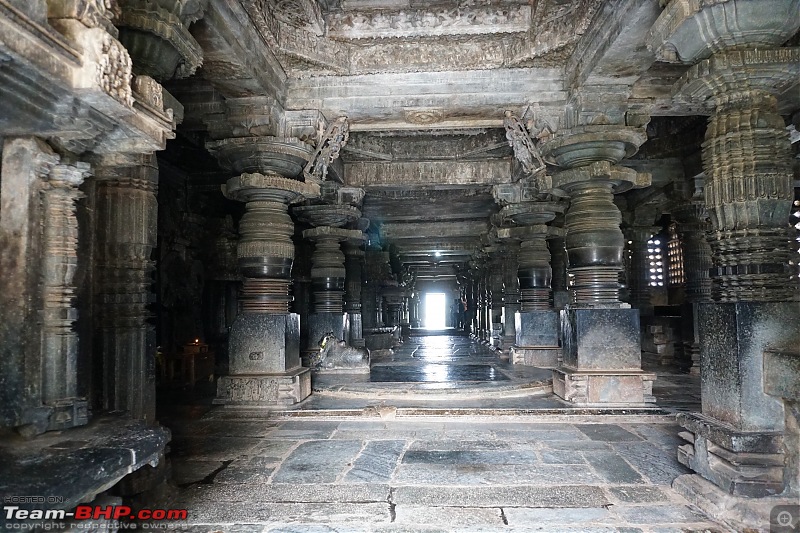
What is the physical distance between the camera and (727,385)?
3.57 meters

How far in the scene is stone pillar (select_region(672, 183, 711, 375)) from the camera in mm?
10250

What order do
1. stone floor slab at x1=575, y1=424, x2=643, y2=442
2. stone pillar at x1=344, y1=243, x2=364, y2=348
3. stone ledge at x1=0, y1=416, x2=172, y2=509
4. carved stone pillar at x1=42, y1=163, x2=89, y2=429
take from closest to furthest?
stone ledge at x1=0, y1=416, x2=172, y2=509, carved stone pillar at x1=42, y1=163, x2=89, y2=429, stone floor slab at x1=575, y1=424, x2=643, y2=442, stone pillar at x1=344, y1=243, x2=364, y2=348

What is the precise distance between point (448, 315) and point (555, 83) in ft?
111

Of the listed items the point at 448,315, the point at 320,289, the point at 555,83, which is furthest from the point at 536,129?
the point at 448,315

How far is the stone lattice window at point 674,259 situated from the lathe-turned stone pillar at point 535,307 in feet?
26.1

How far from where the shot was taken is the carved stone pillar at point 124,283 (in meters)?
3.73

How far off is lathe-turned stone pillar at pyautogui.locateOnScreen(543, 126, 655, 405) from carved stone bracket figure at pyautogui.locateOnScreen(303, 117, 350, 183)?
2763 millimetres

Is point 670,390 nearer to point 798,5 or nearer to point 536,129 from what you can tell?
point 536,129

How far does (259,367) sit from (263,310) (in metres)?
0.78

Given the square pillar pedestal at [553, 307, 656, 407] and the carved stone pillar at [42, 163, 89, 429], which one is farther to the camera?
the square pillar pedestal at [553, 307, 656, 407]

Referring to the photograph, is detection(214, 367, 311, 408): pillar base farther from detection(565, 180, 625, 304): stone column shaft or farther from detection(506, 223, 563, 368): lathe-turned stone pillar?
detection(506, 223, 563, 368): lathe-turned stone pillar

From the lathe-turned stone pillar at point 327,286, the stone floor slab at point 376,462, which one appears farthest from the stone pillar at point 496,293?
the stone floor slab at point 376,462

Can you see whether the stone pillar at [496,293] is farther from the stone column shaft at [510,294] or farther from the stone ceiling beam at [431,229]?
the stone ceiling beam at [431,229]

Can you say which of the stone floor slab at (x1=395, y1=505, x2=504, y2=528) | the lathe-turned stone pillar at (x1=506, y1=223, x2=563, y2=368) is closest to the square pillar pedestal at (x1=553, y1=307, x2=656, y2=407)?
the stone floor slab at (x1=395, y1=505, x2=504, y2=528)
